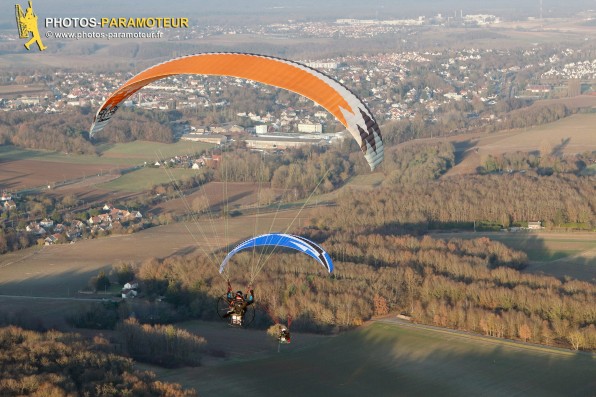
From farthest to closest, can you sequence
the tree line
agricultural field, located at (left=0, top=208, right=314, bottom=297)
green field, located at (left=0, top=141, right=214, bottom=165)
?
green field, located at (left=0, top=141, right=214, bottom=165) < agricultural field, located at (left=0, top=208, right=314, bottom=297) < the tree line

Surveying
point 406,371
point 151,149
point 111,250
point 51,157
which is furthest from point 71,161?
point 406,371

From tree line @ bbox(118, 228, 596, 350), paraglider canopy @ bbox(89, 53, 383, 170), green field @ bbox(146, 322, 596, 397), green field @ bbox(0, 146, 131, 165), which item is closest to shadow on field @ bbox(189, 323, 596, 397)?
green field @ bbox(146, 322, 596, 397)

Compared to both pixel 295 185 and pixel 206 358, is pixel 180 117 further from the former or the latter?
pixel 206 358

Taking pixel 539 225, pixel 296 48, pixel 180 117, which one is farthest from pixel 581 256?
pixel 296 48

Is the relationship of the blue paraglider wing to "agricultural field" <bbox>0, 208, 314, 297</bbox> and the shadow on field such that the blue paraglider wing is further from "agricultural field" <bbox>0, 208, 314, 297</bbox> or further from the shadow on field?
"agricultural field" <bbox>0, 208, 314, 297</bbox>

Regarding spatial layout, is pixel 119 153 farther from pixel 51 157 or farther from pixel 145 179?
pixel 145 179

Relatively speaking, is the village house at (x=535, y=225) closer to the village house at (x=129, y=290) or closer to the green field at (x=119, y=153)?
the village house at (x=129, y=290)
